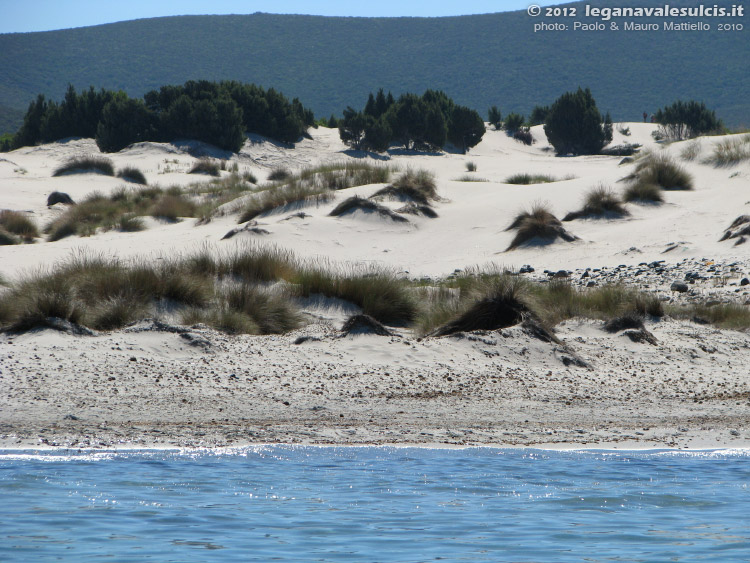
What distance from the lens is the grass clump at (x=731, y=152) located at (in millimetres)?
18391

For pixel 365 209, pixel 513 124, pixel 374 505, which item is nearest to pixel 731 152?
pixel 365 209

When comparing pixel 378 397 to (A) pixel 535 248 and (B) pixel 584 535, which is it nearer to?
(B) pixel 584 535

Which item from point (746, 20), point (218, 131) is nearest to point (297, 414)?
point (218, 131)

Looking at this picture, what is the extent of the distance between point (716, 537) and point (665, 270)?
8.45 meters

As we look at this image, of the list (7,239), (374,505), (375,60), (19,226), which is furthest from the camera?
(375,60)

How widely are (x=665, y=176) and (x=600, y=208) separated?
2447 millimetres

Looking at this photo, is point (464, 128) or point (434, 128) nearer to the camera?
point (434, 128)

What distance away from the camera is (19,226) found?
17250 millimetres

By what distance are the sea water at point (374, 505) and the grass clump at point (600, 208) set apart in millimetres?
11147

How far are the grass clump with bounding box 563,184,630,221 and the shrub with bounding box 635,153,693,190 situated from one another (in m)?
1.41

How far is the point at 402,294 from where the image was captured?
9.19m

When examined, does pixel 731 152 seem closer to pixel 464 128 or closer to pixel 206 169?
pixel 206 169

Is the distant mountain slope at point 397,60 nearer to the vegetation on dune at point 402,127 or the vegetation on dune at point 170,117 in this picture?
the vegetation on dune at point 402,127

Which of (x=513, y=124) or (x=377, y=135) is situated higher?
(x=513, y=124)
